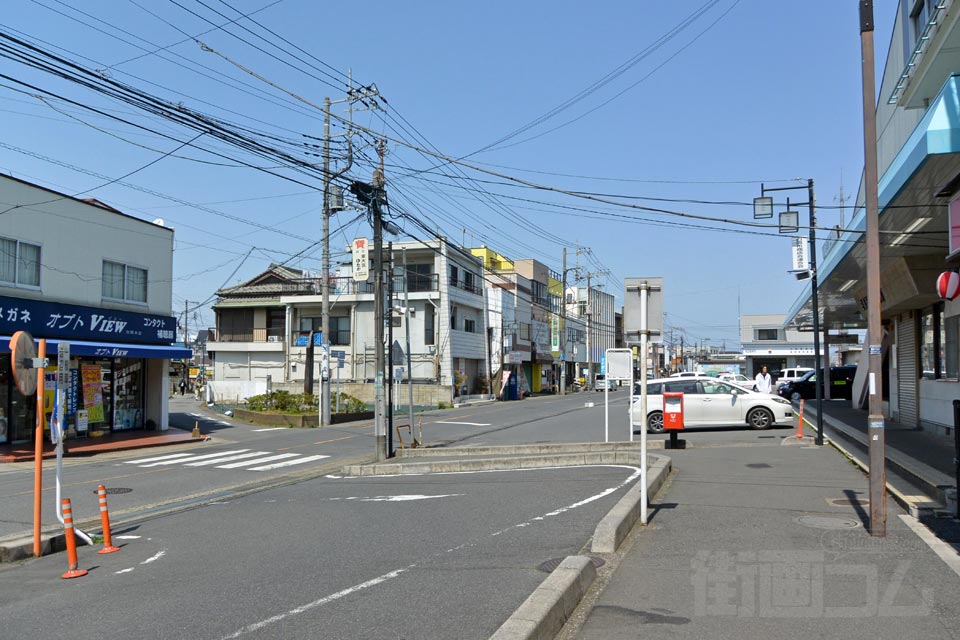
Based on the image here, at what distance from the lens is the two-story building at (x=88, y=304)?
21.0 m

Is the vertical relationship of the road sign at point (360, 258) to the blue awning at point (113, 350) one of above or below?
above

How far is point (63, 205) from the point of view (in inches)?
885

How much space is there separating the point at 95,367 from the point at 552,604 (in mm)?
22783

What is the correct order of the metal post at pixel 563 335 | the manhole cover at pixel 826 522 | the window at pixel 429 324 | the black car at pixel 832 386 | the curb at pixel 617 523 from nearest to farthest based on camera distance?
1. the curb at pixel 617 523
2. the manhole cover at pixel 826 522
3. the black car at pixel 832 386
4. the window at pixel 429 324
5. the metal post at pixel 563 335

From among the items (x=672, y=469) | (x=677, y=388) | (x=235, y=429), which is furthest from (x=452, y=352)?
(x=672, y=469)

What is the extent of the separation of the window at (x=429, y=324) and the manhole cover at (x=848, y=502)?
127ft

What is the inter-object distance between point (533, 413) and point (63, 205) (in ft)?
74.4

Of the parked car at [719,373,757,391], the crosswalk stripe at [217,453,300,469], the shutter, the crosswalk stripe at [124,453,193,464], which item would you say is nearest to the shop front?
the crosswalk stripe at [124,453,193,464]

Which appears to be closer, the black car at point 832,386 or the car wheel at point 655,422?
the car wheel at point 655,422

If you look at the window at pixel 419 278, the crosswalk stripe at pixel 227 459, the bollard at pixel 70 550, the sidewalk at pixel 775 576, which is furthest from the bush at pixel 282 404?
the sidewalk at pixel 775 576

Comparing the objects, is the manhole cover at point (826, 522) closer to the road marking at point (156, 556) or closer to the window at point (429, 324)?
the road marking at point (156, 556)

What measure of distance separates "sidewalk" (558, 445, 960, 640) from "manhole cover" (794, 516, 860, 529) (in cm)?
1

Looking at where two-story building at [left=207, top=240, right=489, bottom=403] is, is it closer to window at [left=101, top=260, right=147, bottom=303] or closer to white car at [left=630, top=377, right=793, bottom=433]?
window at [left=101, top=260, right=147, bottom=303]

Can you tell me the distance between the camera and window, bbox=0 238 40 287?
2066 cm
